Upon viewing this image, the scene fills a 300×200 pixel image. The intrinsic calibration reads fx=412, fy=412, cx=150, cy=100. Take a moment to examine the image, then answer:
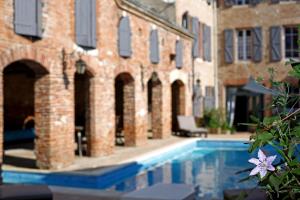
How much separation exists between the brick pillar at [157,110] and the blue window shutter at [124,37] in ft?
11.1

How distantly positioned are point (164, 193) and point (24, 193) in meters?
1.62

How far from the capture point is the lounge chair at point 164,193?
185 inches

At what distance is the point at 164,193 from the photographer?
16.2ft

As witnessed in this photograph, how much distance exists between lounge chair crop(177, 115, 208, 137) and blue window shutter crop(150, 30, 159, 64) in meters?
3.19

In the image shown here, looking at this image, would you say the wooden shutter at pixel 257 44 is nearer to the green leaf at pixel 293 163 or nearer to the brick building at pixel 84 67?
the brick building at pixel 84 67

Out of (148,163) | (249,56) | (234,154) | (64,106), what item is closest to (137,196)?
(64,106)

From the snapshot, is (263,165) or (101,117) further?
(101,117)

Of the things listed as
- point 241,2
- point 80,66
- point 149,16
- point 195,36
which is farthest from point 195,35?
point 80,66

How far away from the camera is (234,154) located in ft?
44.2

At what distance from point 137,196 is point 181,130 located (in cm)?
1202

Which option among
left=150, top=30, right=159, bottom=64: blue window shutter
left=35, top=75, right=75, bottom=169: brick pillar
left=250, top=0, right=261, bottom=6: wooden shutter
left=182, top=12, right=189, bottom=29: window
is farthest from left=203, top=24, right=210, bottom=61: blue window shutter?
left=35, top=75, right=75, bottom=169: brick pillar

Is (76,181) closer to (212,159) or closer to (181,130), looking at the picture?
(212,159)

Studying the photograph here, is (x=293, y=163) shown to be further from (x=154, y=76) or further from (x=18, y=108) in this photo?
(x=18, y=108)

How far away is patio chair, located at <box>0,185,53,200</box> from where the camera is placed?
164 inches
